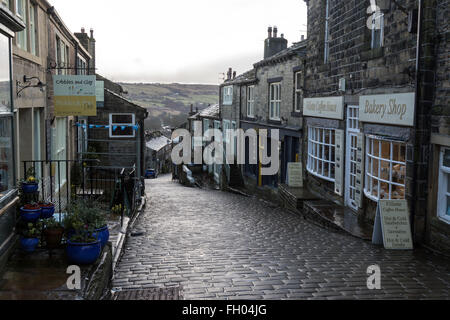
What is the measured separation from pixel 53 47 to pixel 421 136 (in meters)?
10.5

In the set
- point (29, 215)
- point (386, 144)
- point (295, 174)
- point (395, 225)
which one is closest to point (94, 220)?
point (29, 215)

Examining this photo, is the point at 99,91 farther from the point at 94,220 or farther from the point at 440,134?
the point at 440,134

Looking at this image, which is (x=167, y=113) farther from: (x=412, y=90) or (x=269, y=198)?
(x=412, y=90)

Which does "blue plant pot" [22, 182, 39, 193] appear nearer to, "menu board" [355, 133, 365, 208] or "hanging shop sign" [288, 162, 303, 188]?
"menu board" [355, 133, 365, 208]

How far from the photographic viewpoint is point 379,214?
30.8ft

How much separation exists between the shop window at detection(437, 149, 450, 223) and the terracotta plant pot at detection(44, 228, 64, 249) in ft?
21.5

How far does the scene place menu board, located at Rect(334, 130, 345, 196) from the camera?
13469 millimetres

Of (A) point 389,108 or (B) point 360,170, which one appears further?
(B) point 360,170

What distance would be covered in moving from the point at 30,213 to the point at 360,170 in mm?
8306

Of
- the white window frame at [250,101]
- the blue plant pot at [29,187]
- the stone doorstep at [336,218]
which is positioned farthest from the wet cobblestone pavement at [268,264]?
the white window frame at [250,101]

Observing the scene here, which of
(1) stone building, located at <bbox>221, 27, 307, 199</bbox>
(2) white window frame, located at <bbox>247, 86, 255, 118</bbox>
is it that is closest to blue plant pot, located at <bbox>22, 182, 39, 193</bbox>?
(1) stone building, located at <bbox>221, 27, 307, 199</bbox>

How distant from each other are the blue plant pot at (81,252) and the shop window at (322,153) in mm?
9748

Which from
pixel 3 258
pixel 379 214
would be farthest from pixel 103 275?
pixel 379 214

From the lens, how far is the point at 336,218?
463 inches
